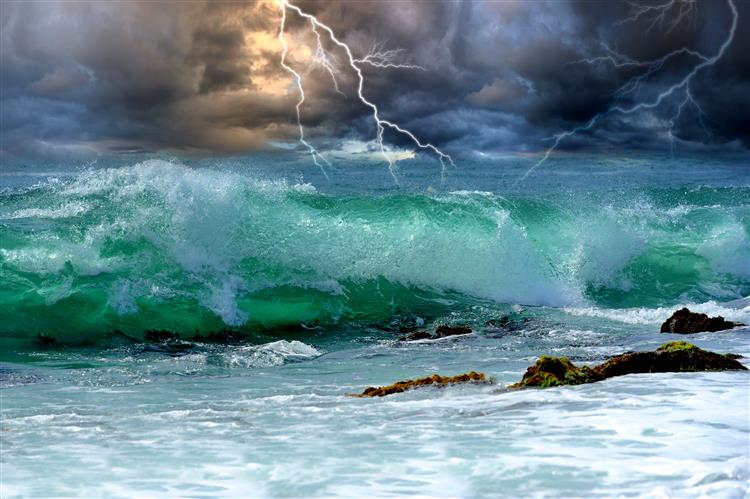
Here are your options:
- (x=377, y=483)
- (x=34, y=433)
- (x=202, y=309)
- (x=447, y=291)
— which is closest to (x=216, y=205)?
(x=202, y=309)

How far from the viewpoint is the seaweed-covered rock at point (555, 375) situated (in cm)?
628

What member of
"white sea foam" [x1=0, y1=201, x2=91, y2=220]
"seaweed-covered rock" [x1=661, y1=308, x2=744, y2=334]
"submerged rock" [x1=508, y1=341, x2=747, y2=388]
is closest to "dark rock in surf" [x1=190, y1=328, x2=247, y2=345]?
"white sea foam" [x1=0, y1=201, x2=91, y2=220]

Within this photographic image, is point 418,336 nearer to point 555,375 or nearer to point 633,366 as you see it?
point 633,366

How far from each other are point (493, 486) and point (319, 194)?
43.7 feet

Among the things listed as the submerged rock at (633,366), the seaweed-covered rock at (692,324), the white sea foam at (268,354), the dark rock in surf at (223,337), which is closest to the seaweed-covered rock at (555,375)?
the submerged rock at (633,366)

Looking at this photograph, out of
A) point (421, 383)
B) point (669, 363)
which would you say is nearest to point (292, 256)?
point (421, 383)

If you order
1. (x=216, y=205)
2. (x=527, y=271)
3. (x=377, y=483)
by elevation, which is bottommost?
(x=377, y=483)

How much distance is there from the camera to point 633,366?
22.1 feet

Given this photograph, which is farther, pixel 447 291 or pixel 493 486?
pixel 447 291

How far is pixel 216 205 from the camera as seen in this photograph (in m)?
14.4

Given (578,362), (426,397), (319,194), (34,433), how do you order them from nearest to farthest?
(34,433) < (426,397) < (578,362) < (319,194)

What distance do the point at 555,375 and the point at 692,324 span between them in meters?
4.49

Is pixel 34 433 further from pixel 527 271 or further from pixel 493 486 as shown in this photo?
pixel 527 271

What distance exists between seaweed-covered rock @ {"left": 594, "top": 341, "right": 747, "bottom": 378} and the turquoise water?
253mm
